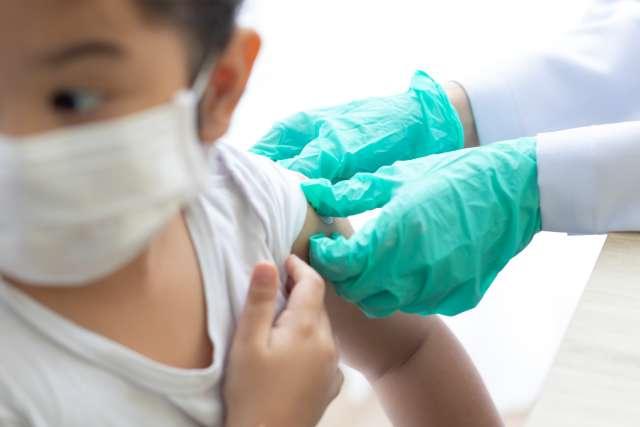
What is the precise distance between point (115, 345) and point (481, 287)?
1.38 feet

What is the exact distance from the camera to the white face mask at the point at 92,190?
655 millimetres

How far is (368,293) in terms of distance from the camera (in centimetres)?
97

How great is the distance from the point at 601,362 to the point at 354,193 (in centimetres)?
36

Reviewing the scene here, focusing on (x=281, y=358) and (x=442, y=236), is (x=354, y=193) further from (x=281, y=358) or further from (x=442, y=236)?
(x=281, y=358)

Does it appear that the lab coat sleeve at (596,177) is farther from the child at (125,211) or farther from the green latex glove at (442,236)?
the child at (125,211)

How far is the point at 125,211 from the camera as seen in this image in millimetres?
698

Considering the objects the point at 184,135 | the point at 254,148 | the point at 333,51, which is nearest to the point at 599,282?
the point at 184,135

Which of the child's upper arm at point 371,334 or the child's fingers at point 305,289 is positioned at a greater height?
the child's fingers at point 305,289

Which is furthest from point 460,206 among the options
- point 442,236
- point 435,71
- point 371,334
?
point 435,71

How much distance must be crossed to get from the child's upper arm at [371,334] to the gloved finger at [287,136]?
165mm

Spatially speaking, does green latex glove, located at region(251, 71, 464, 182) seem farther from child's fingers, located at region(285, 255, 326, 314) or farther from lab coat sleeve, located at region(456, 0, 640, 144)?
child's fingers, located at region(285, 255, 326, 314)

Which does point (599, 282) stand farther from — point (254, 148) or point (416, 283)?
point (254, 148)

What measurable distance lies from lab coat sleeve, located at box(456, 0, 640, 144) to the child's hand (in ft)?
1.57

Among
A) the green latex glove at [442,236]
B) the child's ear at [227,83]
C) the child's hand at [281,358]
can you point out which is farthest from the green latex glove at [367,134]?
the child's ear at [227,83]
